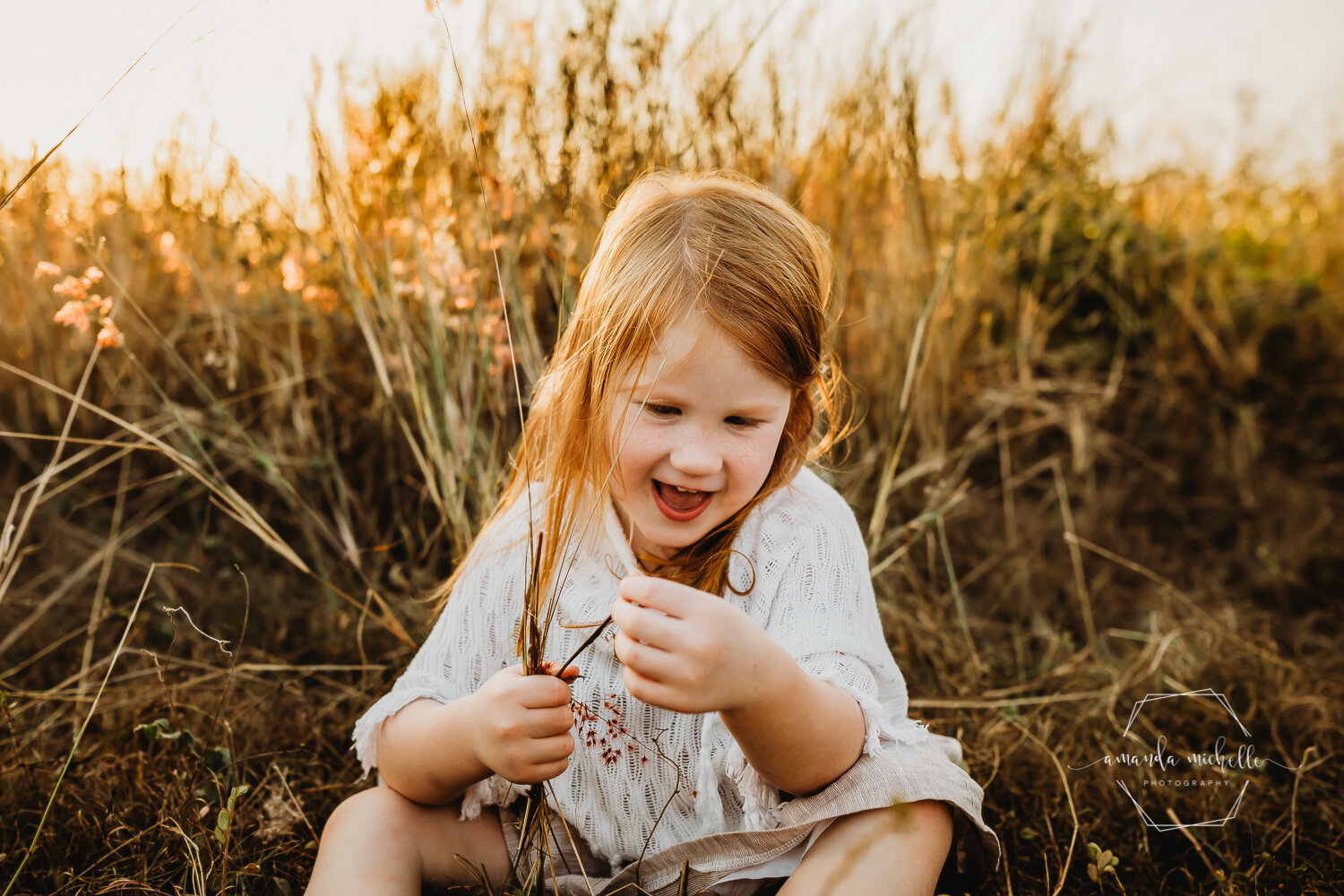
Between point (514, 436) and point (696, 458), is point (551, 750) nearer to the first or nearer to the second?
point (696, 458)

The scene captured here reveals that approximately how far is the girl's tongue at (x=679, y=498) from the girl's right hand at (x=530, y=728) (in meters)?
0.26

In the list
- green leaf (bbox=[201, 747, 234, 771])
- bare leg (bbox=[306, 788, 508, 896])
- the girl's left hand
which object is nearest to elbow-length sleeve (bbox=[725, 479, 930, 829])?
the girl's left hand

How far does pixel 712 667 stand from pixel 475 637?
0.50 metres

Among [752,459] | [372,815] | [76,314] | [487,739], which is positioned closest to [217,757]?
[372,815]

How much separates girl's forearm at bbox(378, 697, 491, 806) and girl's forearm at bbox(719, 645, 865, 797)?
31cm

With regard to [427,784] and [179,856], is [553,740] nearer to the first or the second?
[427,784]

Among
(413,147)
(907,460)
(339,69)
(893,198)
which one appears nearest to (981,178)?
(893,198)

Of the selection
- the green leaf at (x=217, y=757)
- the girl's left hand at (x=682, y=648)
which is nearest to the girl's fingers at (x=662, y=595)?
the girl's left hand at (x=682, y=648)

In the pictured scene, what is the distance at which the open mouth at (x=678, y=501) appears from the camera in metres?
1.15

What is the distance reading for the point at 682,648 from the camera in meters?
0.88

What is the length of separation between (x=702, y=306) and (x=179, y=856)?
95cm

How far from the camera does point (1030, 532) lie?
2326 millimetres

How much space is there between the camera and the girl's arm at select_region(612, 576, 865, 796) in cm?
88

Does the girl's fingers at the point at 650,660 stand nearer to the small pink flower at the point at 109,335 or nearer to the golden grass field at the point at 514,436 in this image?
the golden grass field at the point at 514,436
